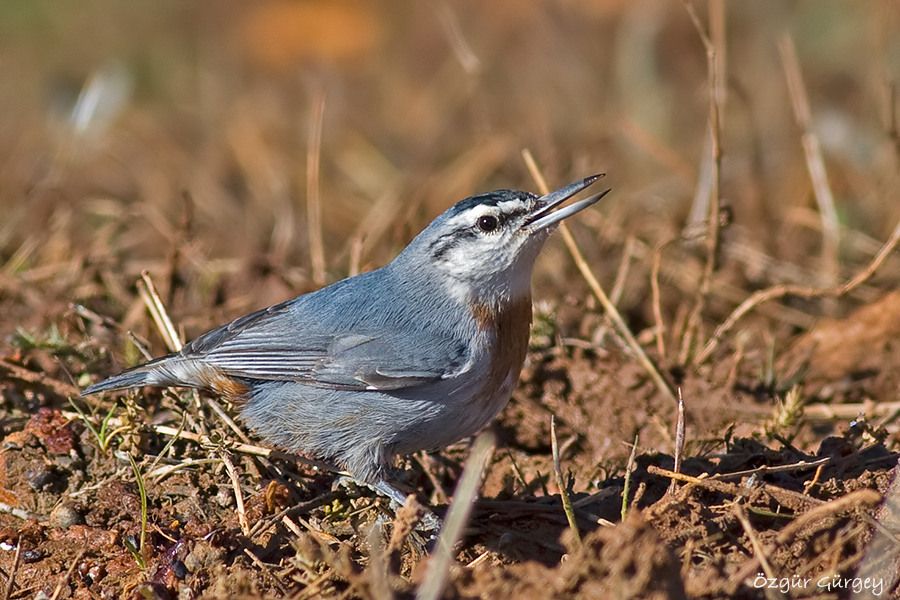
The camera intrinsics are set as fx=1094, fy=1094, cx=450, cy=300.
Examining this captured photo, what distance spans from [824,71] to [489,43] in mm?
3054

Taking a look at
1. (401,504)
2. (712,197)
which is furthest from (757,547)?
(712,197)

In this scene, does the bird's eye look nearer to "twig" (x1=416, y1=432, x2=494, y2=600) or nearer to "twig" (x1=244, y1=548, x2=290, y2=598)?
"twig" (x1=244, y1=548, x2=290, y2=598)

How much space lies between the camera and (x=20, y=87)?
32.9 feet

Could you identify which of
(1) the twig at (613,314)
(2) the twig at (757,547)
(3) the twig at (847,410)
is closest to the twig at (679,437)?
(2) the twig at (757,547)

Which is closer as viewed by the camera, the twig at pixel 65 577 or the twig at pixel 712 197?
the twig at pixel 65 577

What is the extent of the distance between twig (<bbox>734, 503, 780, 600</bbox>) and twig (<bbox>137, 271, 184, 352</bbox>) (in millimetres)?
2373

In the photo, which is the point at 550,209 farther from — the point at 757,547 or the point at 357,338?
the point at 757,547

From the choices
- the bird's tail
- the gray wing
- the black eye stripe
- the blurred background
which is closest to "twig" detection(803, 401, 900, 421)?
the blurred background

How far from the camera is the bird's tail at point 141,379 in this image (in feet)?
13.5

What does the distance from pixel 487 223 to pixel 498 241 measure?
0.28 ft

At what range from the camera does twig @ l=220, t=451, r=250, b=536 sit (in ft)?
12.4

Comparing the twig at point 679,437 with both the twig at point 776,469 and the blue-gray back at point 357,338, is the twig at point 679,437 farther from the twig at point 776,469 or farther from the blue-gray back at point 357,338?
the blue-gray back at point 357,338

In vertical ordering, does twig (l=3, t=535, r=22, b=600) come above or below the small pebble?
below

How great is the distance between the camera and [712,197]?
16.7 feet
